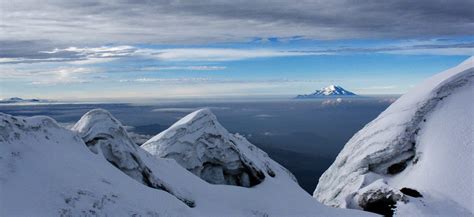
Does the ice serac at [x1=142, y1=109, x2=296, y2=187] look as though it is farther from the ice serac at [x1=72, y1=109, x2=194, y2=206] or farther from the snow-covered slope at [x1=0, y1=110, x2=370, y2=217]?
the ice serac at [x1=72, y1=109, x2=194, y2=206]

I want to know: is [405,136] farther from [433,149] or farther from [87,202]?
[87,202]

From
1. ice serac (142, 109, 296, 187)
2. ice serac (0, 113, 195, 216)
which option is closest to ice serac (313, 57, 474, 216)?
ice serac (142, 109, 296, 187)

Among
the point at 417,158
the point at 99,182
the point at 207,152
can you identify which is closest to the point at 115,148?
the point at 99,182

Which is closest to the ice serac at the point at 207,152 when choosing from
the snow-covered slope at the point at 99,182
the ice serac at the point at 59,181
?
the snow-covered slope at the point at 99,182

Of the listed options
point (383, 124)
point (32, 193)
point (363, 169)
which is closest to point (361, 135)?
point (383, 124)

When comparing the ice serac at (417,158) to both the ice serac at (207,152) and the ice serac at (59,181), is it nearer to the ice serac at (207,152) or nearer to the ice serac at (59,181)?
the ice serac at (207,152)
